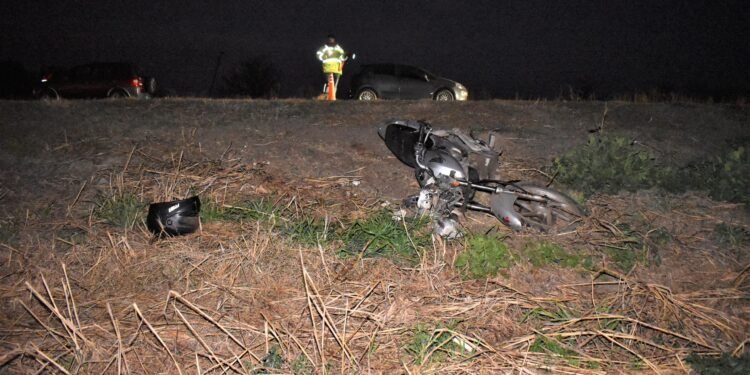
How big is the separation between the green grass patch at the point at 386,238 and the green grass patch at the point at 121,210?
2082 millimetres

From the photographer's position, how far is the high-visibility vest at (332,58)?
12203mm

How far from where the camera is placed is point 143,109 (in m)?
7.49

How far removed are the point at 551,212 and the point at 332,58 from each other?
904cm

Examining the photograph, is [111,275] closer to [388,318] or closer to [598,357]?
[388,318]

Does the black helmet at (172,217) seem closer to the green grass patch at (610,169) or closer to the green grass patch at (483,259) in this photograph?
the green grass patch at (483,259)

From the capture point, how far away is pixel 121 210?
177 inches

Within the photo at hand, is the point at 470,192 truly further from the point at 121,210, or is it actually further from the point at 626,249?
the point at 121,210

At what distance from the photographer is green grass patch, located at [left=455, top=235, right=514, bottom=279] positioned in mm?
3713

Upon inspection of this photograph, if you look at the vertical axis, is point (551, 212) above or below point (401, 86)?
below

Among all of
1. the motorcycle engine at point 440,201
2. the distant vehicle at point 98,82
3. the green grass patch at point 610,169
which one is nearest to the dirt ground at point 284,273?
the green grass patch at point 610,169

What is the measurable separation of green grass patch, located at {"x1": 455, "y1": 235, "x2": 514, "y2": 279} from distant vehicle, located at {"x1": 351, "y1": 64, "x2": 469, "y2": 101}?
10390 millimetres

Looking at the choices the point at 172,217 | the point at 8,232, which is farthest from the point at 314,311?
the point at 8,232

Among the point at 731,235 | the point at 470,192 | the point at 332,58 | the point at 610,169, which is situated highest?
the point at 332,58

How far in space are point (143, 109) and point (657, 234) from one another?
7.58 m
